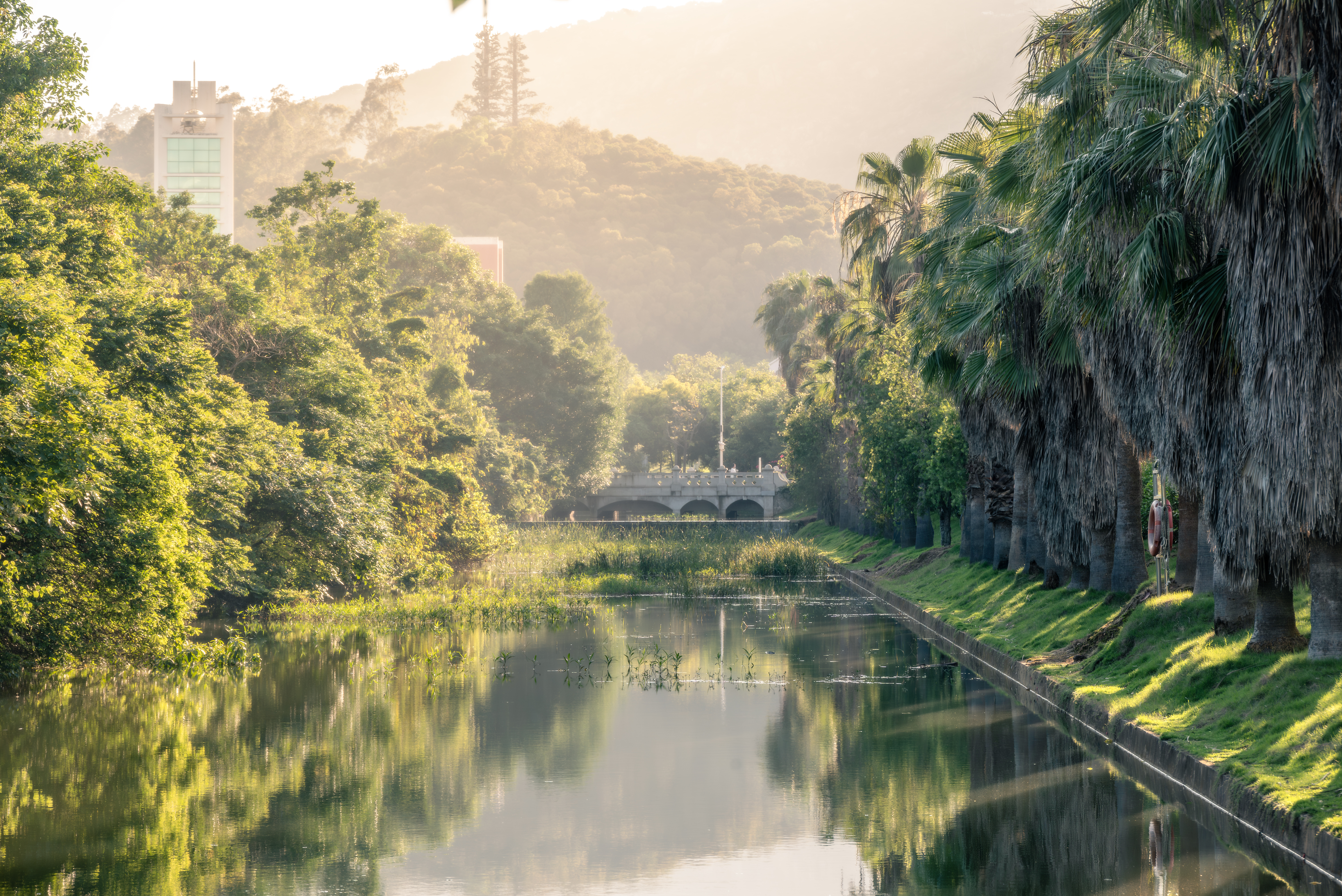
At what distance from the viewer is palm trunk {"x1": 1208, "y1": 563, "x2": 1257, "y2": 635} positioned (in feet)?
49.9

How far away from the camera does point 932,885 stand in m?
8.34

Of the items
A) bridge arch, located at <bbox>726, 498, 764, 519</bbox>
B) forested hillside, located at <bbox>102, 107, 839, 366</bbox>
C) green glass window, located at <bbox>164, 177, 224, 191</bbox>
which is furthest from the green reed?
forested hillside, located at <bbox>102, 107, 839, 366</bbox>

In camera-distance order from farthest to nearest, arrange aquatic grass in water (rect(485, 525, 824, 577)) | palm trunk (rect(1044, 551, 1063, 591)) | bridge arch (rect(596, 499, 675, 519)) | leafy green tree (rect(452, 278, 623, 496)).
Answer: bridge arch (rect(596, 499, 675, 519)) < leafy green tree (rect(452, 278, 623, 496)) < aquatic grass in water (rect(485, 525, 824, 577)) < palm trunk (rect(1044, 551, 1063, 591))

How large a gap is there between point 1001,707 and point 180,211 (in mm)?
35465

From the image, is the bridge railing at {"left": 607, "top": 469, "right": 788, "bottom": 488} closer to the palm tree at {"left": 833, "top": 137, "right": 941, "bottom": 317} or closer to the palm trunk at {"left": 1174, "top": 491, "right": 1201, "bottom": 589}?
the palm tree at {"left": 833, "top": 137, "right": 941, "bottom": 317}

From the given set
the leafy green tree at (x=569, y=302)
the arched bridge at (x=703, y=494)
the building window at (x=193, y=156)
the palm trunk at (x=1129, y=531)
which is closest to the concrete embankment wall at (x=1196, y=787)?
the palm trunk at (x=1129, y=531)

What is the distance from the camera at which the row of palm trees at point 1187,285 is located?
33.9 feet

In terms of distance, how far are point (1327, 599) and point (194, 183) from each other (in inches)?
4123

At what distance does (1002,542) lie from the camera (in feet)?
100

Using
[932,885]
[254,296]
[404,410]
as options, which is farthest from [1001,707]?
[404,410]

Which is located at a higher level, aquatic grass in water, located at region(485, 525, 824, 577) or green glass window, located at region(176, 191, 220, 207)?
green glass window, located at region(176, 191, 220, 207)

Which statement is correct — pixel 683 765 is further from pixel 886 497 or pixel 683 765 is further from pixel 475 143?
pixel 475 143

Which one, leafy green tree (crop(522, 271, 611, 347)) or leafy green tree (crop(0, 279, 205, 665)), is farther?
leafy green tree (crop(522, 271, 611, 347))

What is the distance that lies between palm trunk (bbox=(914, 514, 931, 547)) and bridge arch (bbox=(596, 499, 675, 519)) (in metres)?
47.8
